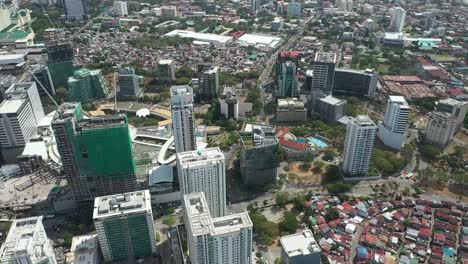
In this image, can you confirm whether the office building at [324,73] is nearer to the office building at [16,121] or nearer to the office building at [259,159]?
the office building at [259,159]

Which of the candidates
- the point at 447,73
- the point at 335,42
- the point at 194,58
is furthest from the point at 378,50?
the point at 194,58

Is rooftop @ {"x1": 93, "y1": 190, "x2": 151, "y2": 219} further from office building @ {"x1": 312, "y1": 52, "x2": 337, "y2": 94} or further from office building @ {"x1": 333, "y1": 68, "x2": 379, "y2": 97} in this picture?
office building @ {"x1": 333, "y1": 68, "x2": 379, "y2": 97}

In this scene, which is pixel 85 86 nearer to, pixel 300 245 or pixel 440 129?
pixel 300 245

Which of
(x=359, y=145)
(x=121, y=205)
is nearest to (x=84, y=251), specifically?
(x=121, y=205)

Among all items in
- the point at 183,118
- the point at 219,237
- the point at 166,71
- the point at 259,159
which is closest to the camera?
the point at 219,237

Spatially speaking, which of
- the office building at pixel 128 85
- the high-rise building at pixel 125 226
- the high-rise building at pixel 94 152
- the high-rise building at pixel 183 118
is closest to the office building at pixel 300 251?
the high-rise building at pixel 125 226
